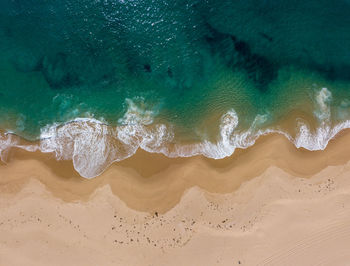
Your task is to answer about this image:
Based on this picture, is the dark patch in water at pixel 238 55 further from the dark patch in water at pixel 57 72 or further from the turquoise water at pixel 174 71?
the dark patch in water at pixel 57 72

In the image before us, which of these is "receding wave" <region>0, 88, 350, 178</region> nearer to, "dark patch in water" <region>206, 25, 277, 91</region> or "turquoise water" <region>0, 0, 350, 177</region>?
"turquoise water" <region>0, 0, 350, 177</region>

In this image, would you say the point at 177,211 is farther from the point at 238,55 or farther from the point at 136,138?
the point at 238,55

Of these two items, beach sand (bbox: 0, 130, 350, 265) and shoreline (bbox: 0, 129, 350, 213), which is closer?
beach sand (bbox: 0, 130, 350, 265)

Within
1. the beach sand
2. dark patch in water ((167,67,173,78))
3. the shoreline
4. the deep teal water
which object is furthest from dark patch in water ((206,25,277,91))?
the beach sand

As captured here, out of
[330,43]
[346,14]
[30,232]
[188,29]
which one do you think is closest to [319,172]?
[330,43]

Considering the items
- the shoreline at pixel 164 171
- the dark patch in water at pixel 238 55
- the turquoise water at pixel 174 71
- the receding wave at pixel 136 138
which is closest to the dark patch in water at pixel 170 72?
the turquoise water at pixel 174 71

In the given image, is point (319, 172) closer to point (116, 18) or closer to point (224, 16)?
point (224, 16)
